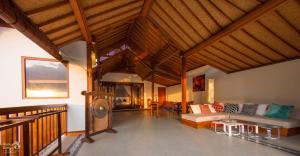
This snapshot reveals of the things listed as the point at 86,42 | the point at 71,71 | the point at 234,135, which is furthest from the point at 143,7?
the point at 234,135

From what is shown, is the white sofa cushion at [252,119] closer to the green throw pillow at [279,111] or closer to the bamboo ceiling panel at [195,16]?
the green throw pillow at [279,111]

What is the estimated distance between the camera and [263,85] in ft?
20.8

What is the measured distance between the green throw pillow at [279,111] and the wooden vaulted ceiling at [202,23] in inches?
64.8

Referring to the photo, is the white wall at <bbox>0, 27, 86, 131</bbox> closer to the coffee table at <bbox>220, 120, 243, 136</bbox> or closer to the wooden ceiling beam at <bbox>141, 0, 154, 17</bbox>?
the wooden ceiling beam at <bbox>141, 0, 154, 17</bbox>

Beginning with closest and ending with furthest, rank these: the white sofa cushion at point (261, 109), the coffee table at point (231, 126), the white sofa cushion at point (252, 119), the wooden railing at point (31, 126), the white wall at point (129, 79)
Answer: the wooden railing at point (31, 126), the white sofa cushion at point (252, 119), the coffee table at point (231, 126), the white sofa cushion at point (261, 109), the white wall at point (129, 79)

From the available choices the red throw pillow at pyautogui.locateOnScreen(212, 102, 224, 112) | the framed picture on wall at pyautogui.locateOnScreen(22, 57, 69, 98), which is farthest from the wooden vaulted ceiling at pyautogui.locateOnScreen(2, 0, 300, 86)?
the red throw pillow at pyautogui.locateOnScreen(212, 102, 224, 112)

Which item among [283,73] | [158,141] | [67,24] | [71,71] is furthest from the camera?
[283,73]

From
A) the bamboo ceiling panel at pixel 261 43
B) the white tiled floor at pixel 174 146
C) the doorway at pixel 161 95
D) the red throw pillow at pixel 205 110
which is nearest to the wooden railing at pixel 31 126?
the white tiled floor at pixel 174 146

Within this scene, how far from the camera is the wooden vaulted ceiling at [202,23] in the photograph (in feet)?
10.7

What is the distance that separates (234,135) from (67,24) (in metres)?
5.44

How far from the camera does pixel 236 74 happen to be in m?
7.68

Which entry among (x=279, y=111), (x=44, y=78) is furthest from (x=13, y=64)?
(x=279, y=111)

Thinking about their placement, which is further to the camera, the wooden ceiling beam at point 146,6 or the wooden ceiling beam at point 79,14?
the wooden ceiling beam at point 146,6

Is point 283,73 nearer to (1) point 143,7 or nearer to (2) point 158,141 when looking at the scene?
(2) point 158,141
